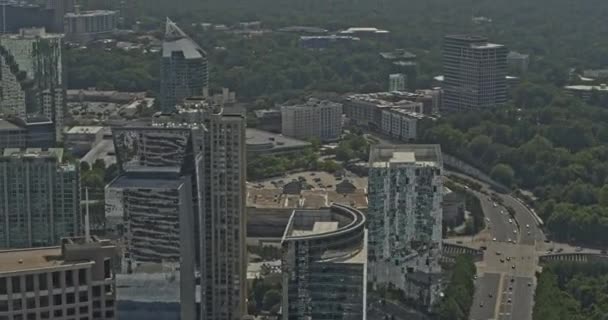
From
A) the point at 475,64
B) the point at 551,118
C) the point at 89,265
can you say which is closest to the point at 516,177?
the point at 551,118

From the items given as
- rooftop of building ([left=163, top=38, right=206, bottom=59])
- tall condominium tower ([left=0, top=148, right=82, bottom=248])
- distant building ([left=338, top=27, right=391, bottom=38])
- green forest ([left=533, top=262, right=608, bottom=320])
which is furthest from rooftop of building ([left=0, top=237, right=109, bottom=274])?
distant building ([left=338, top=27, right=391, bottom=38])

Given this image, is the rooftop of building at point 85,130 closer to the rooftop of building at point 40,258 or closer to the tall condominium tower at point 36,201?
the tall condominium tower at point 36,201

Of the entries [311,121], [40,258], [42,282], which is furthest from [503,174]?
[42,282]

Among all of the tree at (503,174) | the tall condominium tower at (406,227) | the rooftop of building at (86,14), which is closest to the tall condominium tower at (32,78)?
the tree at (503,174)

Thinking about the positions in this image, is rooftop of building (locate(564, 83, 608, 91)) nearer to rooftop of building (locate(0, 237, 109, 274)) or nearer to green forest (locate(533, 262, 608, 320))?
green forest (locate(533, 262, 608, 320))

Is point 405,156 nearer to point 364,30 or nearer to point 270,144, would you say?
point 270,144
